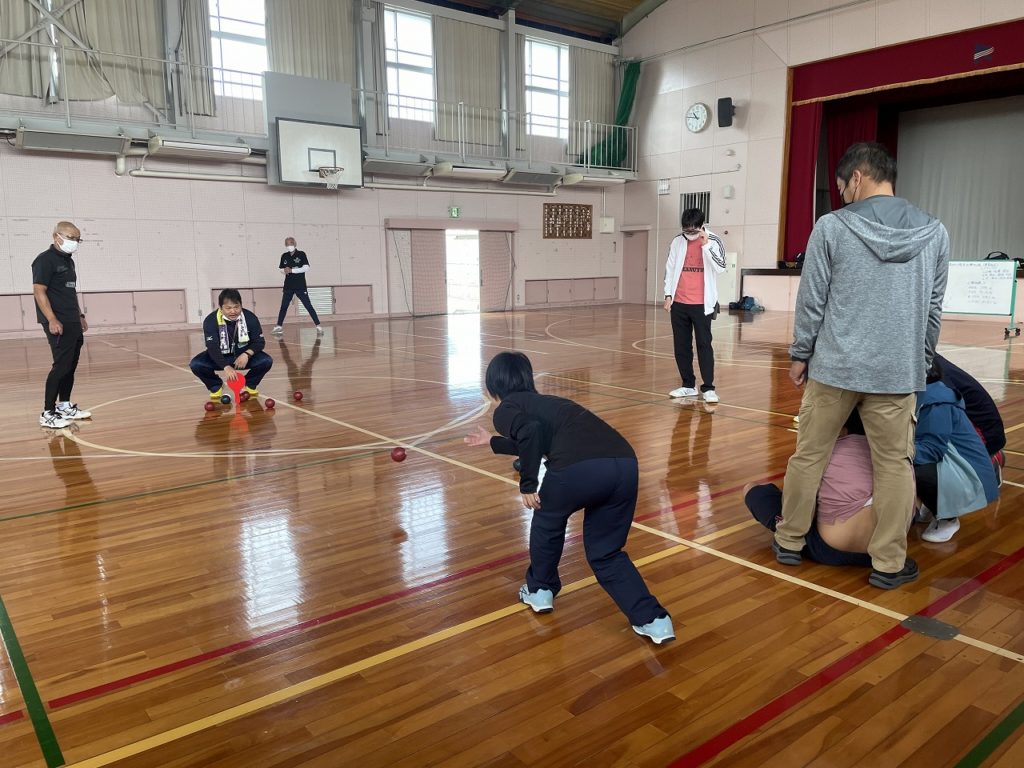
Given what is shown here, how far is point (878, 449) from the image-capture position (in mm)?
2850

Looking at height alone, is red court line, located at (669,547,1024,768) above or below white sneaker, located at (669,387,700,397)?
below

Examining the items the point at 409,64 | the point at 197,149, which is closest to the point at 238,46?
the point at 197,149

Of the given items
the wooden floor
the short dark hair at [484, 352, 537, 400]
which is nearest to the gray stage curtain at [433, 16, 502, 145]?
the wooden floor

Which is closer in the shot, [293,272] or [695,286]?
[695,286]

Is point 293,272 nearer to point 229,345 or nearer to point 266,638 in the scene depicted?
point 229,345

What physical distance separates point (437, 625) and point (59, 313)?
15.0 ft

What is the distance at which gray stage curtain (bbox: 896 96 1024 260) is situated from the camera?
15.4 metres

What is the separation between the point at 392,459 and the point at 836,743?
10.7ft

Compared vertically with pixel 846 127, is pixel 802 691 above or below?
below

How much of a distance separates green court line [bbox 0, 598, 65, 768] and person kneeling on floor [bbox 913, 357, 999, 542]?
3.20 meters

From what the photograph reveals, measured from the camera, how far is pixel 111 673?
7.75ft

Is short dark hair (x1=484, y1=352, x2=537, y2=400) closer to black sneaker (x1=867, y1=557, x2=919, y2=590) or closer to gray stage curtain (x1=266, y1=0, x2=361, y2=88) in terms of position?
black sneaker (x1=867, y1=557, x2=919, y2=590)

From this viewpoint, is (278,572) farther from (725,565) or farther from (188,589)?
(725,565)

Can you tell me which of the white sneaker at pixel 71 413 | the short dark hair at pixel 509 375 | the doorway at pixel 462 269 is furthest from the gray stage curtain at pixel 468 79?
the short dark hair at pixel 509 375
